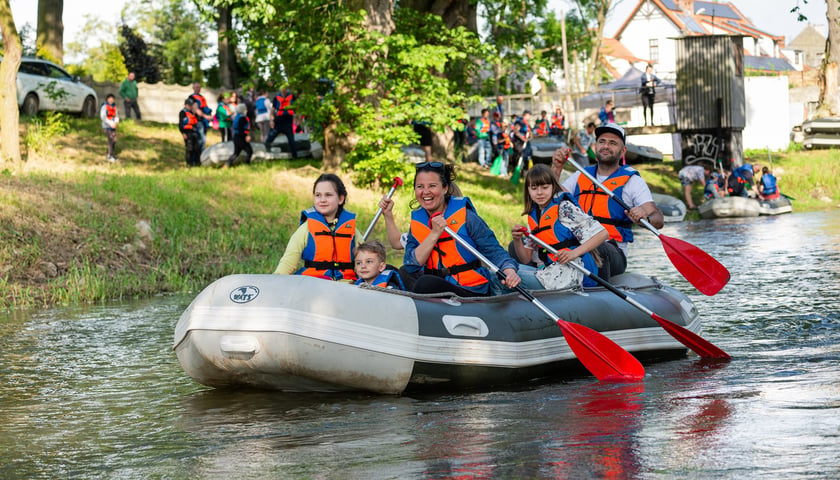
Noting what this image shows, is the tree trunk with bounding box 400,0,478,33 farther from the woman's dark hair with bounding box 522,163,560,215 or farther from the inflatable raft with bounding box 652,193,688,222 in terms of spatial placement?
the woman's dark hair with bounding box 522,163,560,215

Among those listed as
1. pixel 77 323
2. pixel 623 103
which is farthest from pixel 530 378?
pixel 623 103

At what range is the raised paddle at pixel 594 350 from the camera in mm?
6473

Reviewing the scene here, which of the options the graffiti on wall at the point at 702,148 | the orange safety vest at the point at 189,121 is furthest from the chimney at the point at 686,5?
the orange safety vest at the point at 189,121

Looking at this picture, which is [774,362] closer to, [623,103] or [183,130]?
[183,130]

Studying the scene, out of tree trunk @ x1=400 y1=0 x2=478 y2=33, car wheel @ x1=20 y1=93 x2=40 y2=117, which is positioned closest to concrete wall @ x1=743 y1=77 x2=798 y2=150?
tree trunk @ x1=400 y1=0 x2=478 y2=33

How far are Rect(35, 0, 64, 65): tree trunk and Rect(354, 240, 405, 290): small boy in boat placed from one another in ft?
64.4

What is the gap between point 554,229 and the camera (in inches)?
281

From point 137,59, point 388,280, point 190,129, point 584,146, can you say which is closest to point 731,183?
point 584,146

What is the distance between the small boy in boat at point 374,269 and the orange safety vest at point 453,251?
0.23 m

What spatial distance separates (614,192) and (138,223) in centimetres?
749

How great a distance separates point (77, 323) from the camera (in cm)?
988

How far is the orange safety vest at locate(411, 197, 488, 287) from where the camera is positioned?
21.9 feet

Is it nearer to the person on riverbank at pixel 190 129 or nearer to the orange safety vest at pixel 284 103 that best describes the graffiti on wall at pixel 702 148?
the orange safety vest at pixel 284 103

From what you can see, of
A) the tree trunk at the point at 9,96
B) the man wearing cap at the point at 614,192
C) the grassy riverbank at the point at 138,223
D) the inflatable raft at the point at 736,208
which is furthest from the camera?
the inflatable raft at the point at 736,208
